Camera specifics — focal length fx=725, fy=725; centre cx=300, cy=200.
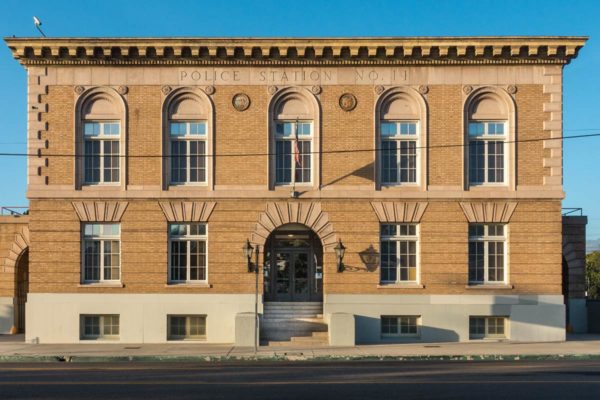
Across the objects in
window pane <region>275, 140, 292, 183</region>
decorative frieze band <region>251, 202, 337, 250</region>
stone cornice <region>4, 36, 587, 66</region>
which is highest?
stone cornice <region>4, 36, 587, 66</region>

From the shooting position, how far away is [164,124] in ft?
83.1

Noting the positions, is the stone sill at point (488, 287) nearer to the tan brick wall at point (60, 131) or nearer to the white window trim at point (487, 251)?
the white window trim at point (487, 251)

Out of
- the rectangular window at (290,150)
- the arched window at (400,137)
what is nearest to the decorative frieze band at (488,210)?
the arched window at (400,137)

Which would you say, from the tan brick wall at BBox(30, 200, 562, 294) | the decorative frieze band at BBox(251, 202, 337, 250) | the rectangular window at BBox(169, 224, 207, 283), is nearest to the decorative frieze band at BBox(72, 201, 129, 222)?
the tan brick wall at BBox(30, 200, 562, 294)

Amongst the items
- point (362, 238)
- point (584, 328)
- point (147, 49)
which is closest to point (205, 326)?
point (362, 238)

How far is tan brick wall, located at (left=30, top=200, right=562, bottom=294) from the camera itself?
25.0 meters

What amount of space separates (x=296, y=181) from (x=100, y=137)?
277 inches

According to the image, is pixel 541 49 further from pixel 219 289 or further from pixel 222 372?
pixel 222 372

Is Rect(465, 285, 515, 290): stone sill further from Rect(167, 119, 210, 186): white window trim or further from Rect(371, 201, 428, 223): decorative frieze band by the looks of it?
Rect(167, 119, 210, 186): white window trim

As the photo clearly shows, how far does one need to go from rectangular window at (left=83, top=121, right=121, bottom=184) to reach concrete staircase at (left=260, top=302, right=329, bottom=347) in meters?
7.23

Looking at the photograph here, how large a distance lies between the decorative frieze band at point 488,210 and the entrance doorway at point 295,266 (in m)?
5.55

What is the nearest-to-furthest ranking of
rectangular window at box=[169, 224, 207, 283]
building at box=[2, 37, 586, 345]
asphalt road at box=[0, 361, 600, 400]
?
asphalt road at box=[0, 361, 600, 400]
building at box=[2, 37, 586, 345]
rectangular window at box=[169, 224, 207, 283]

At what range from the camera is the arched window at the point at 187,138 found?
2539cm

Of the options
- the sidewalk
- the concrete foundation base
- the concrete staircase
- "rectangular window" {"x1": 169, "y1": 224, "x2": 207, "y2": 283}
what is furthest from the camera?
"rectangular window" {"x1": 169, "y1": 224, "x2": 207, "y2": 283}
